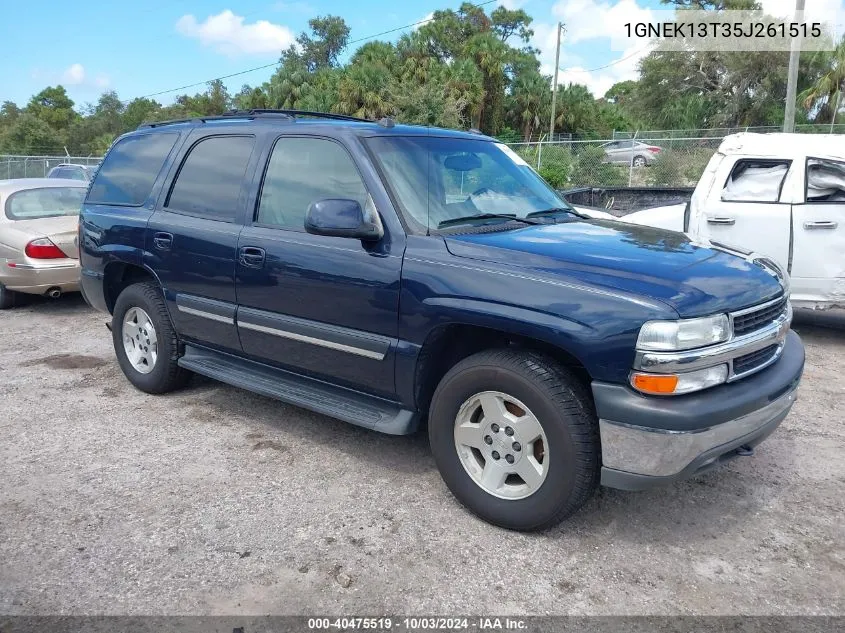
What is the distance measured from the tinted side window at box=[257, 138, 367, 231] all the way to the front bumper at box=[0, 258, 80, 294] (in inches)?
184

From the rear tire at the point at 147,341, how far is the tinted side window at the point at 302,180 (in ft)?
4.27

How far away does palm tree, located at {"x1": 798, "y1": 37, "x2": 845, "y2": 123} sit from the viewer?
2927 cm

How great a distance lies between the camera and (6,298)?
27.4 feet

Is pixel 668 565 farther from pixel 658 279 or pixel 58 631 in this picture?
pixel 58 631

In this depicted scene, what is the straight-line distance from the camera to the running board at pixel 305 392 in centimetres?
370

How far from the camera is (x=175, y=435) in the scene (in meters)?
4.54

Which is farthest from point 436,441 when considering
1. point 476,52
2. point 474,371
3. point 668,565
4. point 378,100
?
point 476,52

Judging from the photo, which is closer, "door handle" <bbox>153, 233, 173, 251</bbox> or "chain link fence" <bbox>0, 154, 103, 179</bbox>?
"door handle" <bbox>153, 233, 173, 251</bbox>

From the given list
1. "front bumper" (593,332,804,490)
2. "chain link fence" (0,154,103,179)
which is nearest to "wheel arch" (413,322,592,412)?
"front bumper" (593,332,804,490)

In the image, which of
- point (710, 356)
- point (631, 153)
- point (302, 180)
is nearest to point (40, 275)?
point (302, 180)

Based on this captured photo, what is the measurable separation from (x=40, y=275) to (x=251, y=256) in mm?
4784

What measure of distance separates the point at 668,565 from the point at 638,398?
0.82 m

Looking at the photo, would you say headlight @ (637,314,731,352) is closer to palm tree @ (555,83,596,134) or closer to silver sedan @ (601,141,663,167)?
silver sedan @ (601,141,663,167)

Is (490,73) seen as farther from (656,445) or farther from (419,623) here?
(419,623)
